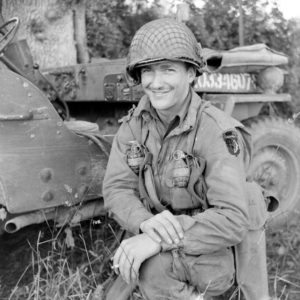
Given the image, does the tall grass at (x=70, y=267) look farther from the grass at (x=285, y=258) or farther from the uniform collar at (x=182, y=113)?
the grass at (x=285, y=258)

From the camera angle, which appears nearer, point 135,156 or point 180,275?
point 180,275

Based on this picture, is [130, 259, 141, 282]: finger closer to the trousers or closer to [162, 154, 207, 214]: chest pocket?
the trousers

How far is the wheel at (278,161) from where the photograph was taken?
4.30m

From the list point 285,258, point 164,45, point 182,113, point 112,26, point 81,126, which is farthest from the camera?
point 112,26

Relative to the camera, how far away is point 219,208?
2.41m

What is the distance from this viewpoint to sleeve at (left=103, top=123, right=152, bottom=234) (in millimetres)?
2590

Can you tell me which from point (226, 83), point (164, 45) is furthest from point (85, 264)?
point (226, 83)

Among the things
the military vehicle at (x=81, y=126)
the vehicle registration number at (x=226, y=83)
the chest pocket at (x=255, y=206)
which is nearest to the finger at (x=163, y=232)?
the chest pocket at (x=255, y=206)

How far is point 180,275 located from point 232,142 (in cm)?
66

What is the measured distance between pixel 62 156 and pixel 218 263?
1162mm

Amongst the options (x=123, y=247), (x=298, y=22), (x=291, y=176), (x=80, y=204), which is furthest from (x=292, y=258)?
(x=298, y=22)

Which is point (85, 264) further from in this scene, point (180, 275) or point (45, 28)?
point (45, 28)

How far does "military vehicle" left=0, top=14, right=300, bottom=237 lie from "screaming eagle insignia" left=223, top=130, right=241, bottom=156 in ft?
3.46

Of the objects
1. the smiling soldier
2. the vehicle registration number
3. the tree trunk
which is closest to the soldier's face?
the smiling soldier
